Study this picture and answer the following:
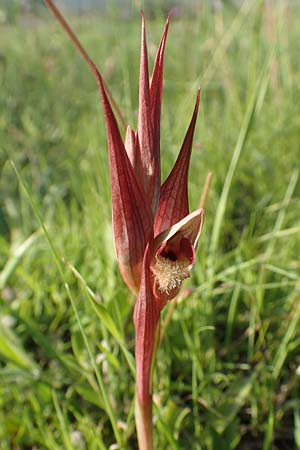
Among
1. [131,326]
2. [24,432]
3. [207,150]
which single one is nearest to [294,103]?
[207,150]

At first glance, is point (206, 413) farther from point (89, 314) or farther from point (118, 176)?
point (118, 176)

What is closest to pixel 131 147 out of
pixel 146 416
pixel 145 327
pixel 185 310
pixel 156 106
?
pixel 156 106

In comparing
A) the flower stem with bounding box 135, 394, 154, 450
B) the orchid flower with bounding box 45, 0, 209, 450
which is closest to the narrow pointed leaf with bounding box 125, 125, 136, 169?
the orchid flower with bounding box 45, 0, 209, 450

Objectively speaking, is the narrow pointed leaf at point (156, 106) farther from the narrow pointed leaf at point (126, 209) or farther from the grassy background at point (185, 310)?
the grassy background at point (185, 310)

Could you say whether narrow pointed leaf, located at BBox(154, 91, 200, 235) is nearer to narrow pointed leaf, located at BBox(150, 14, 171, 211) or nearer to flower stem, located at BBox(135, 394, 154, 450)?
narrow pointed leaf, located at BBox(150, 14, 171, 211)

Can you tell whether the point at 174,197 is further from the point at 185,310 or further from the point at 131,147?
the point at 185,310

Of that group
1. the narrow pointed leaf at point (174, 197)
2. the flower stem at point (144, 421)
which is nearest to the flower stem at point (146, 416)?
the flower stem at point (144, 421)

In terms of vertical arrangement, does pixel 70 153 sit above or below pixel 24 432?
above
